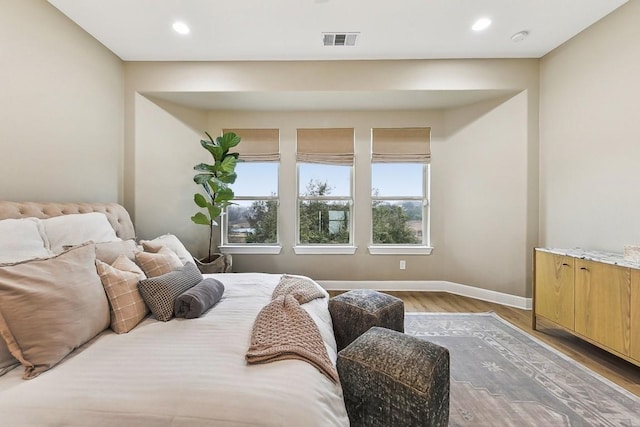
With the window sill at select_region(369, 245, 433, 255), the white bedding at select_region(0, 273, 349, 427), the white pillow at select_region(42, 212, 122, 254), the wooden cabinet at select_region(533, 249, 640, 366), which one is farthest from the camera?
the window sill at select_region(369, 245, 433, 255)

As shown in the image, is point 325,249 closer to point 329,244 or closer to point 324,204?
point 329,244

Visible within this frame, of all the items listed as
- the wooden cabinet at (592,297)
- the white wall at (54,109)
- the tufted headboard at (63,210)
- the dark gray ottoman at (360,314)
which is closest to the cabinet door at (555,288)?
the wooden cabinet at (592,297)

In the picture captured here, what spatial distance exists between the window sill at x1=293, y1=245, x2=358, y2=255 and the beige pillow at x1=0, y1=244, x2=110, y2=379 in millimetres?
2572

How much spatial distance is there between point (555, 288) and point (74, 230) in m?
3.80

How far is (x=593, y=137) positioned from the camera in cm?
249

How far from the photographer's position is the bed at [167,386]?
777 mm

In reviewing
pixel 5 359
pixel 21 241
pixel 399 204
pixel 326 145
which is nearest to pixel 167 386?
pixel 5 359

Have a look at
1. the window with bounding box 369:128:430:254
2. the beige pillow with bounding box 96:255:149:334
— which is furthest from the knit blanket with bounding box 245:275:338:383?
the window with bounding box 369:128:430:254

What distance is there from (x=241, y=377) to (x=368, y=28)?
9.55 feet

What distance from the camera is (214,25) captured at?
2453 millimetres

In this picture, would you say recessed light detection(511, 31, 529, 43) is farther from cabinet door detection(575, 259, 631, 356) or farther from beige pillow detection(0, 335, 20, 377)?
beige pillow detection(0, 335, 20, 377)

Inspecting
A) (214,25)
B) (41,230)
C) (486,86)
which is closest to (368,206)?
(486,86)

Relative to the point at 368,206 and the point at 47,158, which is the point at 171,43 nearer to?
the point at 47,158

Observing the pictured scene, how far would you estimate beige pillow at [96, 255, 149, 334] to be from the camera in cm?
126
